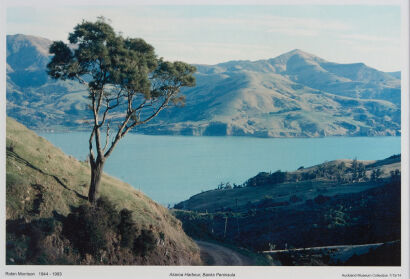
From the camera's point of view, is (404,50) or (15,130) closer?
(404,50)

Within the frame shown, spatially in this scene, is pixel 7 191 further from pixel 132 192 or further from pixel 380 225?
pixel 380 225

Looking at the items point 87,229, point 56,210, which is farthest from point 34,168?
point 87,229

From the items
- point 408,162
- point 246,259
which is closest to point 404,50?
point 408,162

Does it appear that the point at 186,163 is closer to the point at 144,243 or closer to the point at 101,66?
the point at 144,243

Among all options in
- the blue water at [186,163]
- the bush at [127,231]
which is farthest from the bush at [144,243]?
the blue water at [186,163]

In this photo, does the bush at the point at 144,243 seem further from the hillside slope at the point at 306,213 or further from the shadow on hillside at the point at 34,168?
the hillside slope at the point at 306,213
